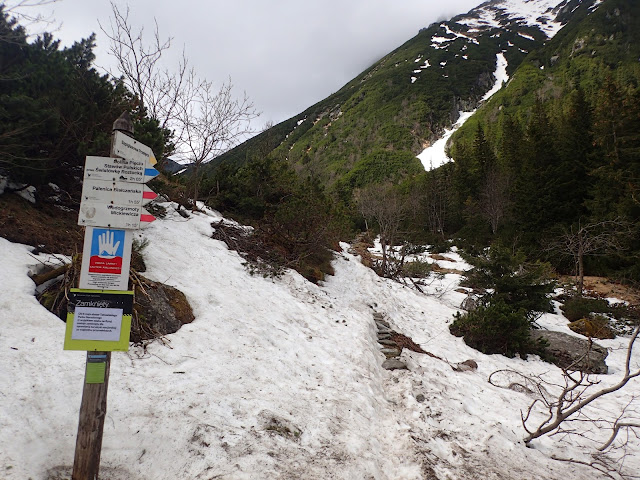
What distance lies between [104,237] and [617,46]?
9178 cm

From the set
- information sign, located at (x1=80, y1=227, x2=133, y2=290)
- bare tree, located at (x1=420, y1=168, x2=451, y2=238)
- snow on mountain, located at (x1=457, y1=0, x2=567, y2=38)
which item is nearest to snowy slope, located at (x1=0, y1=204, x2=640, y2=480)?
information sign, located at (x1=80, y1=227, x2=133, y2=290)

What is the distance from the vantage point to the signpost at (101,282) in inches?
84.7

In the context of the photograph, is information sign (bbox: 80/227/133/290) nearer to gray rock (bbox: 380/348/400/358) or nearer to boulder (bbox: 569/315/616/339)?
gray rock (bbox: 380/348/400/358)

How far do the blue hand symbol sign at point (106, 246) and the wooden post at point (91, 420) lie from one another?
0.69 metres

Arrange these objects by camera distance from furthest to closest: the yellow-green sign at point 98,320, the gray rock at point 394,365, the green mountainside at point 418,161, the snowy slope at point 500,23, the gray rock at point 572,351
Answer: the snowy slope at point 500,23 < the gray rock at point 572,351 < the green mountainside at point 418,161 < the gray rock at point 394,365 < the yellow-green sign at point 98,320

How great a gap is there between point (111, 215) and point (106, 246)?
23cm

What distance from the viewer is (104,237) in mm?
2256

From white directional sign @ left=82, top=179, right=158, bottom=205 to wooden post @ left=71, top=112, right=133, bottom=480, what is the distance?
440 millimetres

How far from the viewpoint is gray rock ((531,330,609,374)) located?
24.5 feet

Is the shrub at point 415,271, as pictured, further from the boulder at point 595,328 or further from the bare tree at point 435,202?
the bare tree at point 435,202

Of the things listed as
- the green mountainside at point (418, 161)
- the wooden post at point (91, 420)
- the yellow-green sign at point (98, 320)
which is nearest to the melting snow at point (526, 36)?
the green mountainside at point (418, 161)

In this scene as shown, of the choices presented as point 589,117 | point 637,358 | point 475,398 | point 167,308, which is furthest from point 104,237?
point 589,117

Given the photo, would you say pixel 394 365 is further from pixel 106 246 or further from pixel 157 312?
pixel 106 246

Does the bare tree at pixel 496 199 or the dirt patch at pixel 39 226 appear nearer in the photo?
the dirt patch at pixel 39 226
